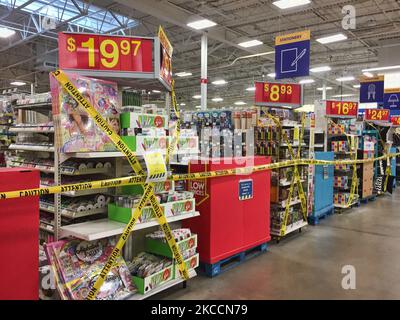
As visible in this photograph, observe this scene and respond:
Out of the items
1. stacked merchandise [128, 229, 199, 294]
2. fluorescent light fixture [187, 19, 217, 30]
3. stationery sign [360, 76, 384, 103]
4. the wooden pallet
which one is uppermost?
fluorescent light fixture [187, 19, 217, 30]

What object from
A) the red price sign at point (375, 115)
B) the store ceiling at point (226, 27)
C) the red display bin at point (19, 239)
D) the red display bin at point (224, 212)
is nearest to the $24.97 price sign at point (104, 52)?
the red display bin at point (19, 239)

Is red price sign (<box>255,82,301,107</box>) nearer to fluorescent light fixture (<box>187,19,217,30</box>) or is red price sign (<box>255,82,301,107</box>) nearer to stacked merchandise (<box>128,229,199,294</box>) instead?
stacked merchandise (<box>128,229,199,294</box>)

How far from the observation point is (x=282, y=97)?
6234 mm

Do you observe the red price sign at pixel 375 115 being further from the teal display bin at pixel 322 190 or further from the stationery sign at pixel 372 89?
the teal display bin at pixel 322 190

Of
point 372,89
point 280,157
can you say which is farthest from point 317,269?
point 372,89

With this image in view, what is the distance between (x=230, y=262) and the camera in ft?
13.7

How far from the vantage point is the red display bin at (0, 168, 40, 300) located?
83.3 inches

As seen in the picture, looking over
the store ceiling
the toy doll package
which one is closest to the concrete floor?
the toy doll package

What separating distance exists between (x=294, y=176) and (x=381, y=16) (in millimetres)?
8822

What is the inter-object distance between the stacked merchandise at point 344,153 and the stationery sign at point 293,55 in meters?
1.38

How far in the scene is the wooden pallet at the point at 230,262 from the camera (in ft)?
12.3

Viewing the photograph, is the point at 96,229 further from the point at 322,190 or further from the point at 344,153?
the point at 344,153

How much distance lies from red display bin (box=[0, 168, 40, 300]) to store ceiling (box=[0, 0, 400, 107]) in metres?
7.21
